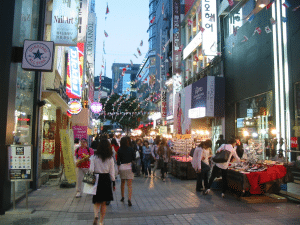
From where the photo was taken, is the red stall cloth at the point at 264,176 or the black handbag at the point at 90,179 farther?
the red stall cloth at the point at 264,176

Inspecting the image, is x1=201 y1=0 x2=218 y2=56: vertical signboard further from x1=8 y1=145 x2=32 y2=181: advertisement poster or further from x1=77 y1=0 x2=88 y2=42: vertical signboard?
x1=8 y1=145 x2=32 y2=181: advertisement poster

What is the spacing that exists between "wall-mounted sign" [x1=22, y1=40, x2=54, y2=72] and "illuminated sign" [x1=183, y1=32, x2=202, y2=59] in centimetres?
1681

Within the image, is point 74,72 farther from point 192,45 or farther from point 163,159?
point 192,45

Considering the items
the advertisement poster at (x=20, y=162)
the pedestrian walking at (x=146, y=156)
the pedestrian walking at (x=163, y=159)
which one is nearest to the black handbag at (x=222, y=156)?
the pedestrian walking at (x=163, y=159)

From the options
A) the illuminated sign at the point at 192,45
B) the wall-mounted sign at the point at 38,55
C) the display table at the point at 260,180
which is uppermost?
the illuminated sign at the point at 192,45

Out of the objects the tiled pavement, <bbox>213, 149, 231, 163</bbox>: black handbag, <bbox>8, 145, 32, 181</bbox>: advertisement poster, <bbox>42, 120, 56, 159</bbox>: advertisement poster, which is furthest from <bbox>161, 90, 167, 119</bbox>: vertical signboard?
<bbox>8, 145, 32, 181</bbox>: advertisement poster

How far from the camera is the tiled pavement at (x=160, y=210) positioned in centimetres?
636

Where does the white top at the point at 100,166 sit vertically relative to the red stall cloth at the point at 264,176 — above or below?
above

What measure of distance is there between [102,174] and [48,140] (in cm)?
889

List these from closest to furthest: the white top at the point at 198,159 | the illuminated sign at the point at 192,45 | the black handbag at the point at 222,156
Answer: the black handbag at the point at 222,156, the white top at the point at 198,159, the illuminated sign at the point at 192,45

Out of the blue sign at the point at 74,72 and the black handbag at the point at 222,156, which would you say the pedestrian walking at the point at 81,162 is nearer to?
the black handbag at the point at 222,156

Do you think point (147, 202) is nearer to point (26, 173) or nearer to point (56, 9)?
point (26, 173)

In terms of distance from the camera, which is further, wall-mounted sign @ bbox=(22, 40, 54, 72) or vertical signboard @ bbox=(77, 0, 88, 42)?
vertical signboard @ bbox=(77, 0, 88, 42)

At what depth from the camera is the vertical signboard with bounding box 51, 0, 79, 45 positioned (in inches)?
394
